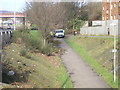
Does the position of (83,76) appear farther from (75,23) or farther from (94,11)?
(94,11)

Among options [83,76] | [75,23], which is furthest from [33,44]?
[75,23]

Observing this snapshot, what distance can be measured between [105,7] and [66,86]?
49.8m

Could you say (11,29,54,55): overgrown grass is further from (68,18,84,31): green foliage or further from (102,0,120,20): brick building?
(68,18,84,31): green foliage

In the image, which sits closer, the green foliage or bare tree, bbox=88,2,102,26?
the green foliage

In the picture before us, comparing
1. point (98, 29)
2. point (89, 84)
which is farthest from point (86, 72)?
point (98, 29)

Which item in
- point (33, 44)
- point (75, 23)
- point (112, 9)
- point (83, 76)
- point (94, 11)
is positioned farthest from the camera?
point (94, 11)

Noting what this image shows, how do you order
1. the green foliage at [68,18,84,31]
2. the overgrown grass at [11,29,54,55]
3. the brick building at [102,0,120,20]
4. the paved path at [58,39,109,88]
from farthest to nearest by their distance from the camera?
the green foliage at [68,18,84,31] → the brick building at [102,0,120,20] → the overgrown grass at [11,29,54,55] → the paved path at [58,39,109,88]

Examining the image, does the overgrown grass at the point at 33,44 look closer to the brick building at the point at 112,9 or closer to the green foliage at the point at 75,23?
the brick building at the point at 112,9

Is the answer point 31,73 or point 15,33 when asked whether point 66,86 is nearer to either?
point 31,73

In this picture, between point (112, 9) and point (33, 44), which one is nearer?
point (33, 44)

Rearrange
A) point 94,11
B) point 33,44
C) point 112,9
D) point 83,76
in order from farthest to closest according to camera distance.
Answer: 1. point 94,11
2. point 112,9
3. point 33,44
4. point 83,76

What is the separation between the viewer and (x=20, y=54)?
59.9 ft

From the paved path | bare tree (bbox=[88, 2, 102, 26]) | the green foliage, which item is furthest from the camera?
bare tree (bbox=[88, 2, 102, 26])

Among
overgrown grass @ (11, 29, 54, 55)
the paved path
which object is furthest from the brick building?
the paved path
